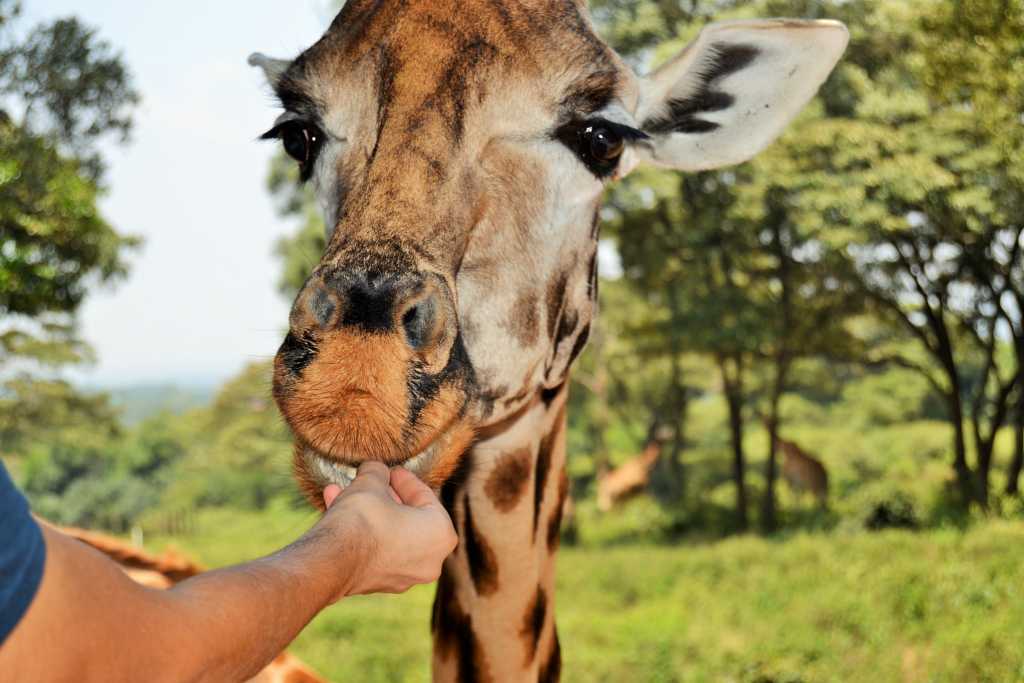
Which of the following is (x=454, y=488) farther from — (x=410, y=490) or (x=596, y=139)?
(x=596, y=139)

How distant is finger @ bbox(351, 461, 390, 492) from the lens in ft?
5.67

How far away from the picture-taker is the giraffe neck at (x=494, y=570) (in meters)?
2.68

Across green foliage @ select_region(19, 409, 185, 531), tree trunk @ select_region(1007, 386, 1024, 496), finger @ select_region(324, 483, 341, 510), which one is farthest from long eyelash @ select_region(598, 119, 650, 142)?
green foliage @ select_region(19, 409, 185, 531)

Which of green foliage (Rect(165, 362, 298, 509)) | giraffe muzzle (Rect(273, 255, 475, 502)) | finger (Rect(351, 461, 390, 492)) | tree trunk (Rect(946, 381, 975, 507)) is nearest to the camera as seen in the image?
finger (Rect(351, 461, 390, 492))

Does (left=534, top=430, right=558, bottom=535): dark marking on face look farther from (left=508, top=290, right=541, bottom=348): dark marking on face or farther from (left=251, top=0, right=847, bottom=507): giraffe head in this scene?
(left=508, top=290, right=541, bottom=348): dark marking on face

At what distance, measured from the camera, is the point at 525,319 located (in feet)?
8.36

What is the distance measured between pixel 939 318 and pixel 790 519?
708 centimetres

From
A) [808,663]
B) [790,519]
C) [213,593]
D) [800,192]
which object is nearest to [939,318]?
[800,192]

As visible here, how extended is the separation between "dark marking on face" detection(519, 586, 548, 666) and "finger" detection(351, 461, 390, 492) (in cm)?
106

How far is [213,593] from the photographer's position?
48.0 inches

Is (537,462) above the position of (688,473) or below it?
Result: above

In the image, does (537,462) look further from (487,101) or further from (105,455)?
(105,455)

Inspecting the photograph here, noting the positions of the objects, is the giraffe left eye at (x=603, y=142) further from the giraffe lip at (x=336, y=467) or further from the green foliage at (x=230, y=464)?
the green foliage at (x=230, y=464)

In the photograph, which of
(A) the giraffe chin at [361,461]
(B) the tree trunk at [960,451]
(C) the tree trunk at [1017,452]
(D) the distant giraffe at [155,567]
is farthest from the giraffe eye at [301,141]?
(B) the tree trunk at [960,451]
